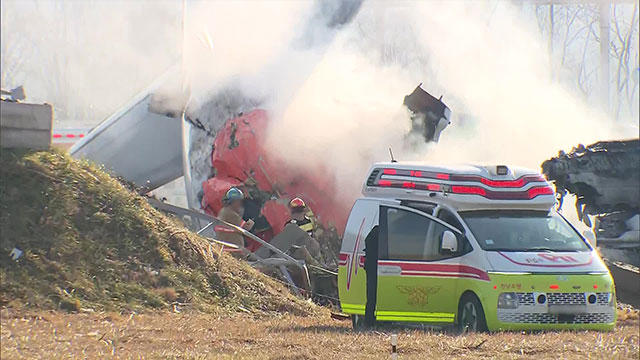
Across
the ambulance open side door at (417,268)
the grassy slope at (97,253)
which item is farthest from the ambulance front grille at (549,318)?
the grassy slope at (97,253)

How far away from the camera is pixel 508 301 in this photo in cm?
1069

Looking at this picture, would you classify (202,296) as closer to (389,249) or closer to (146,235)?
(146,235)

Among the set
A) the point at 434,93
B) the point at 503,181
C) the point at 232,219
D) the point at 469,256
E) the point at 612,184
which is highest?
the point at 434,93

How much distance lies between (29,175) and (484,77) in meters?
13.2

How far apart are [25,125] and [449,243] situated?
18.3 feet

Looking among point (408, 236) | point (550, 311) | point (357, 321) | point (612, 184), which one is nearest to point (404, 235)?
point (408, 236)

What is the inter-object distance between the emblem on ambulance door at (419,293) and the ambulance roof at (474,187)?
43.8 inches

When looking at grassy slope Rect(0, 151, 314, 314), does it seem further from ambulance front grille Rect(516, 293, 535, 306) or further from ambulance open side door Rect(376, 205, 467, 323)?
ambulance front grille Rect(516, 293, 535, 306)

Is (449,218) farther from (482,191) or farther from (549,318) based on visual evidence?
(549,318)

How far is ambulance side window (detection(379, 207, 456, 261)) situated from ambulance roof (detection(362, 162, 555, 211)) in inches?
11.8

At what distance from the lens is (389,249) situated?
1169 centimetres

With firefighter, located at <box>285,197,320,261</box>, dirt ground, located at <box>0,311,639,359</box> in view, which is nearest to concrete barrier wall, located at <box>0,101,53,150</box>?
dirt ground, located at <box>0,311,639,359</box>

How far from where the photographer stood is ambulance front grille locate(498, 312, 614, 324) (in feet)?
35.0

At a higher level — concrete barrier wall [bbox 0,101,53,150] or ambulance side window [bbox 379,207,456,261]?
concrete barrier wall [bbox 0,101,53,150]
